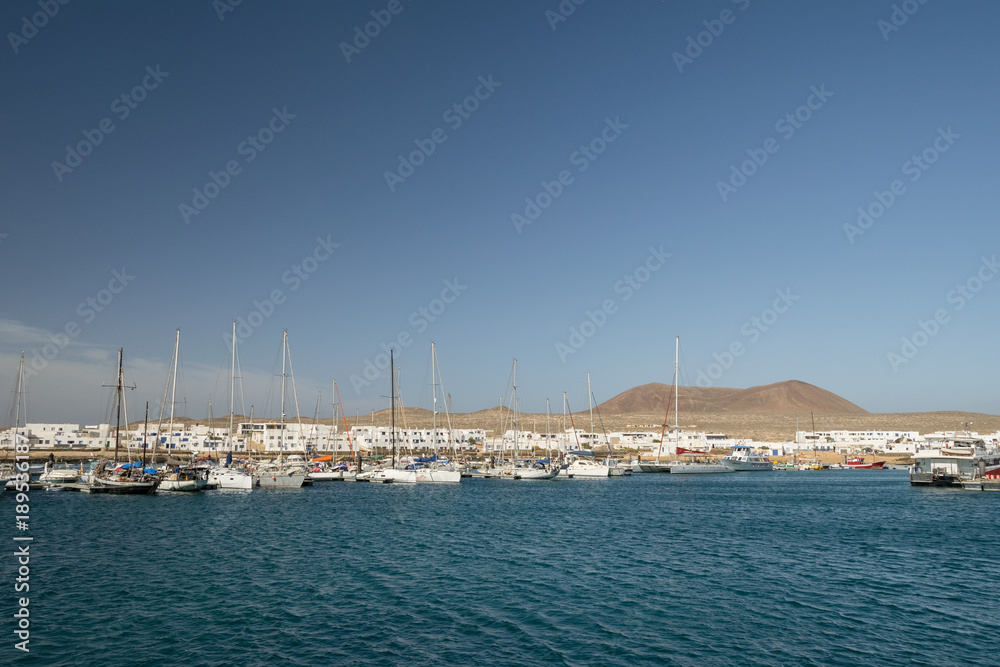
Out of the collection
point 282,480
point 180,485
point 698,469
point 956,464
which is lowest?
point 698,469

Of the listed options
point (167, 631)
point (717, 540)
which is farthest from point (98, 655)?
point (717, 540)

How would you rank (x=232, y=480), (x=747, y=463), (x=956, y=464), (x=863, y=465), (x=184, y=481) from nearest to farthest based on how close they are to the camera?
1. (x=184, y=481)
2. (x=232, y=480)
3. (x=956, y=464)
4. (x=747, y=463)
5. (x=863, y=465)

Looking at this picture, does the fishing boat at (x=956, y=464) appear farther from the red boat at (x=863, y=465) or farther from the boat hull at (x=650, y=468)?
the red boat at (x=863, y=465)

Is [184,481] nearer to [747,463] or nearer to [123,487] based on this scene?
[123,487]

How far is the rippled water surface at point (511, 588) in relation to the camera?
16.5m

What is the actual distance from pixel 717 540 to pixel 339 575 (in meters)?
20.0

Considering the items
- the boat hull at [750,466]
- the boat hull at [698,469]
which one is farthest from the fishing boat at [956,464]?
the boat hull at [750,466]

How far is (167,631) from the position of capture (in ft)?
58.7

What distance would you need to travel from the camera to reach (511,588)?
23219 mm

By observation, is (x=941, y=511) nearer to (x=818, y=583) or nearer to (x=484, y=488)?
(x=818, y=583)

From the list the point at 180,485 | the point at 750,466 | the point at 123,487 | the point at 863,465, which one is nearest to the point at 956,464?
the point at 750,466

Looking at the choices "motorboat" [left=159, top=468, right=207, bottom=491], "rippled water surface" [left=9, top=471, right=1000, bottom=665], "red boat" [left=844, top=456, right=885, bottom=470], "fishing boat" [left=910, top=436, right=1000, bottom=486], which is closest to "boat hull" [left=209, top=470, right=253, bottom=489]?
"motorboat" [left=159, top=468, right=207, bottom=491]

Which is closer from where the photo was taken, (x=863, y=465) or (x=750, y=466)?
(x=750, y=466)

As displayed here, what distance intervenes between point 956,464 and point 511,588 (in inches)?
2508
